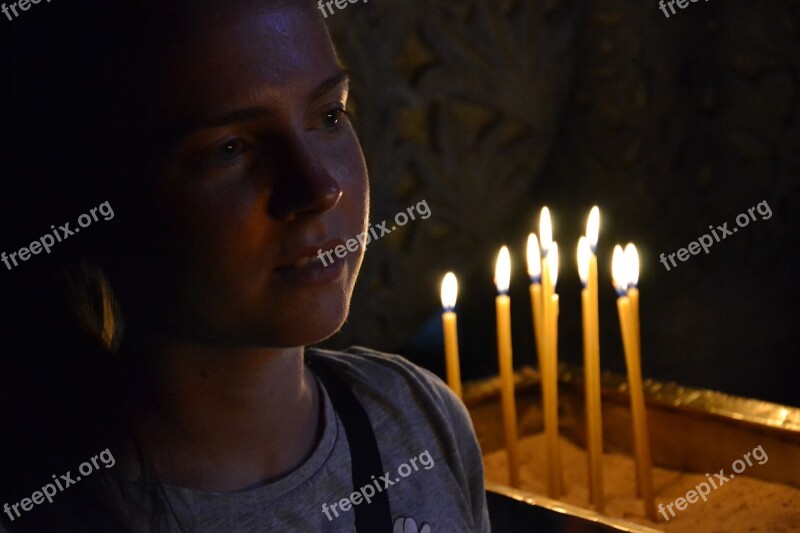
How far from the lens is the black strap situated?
0.91 metres

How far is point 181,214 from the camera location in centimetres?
74

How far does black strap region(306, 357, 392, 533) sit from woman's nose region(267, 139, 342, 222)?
0.94 feet

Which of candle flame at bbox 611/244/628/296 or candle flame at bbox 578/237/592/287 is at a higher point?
candle flame at bbox 578/237/592/287

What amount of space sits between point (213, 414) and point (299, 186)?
0.24 meters

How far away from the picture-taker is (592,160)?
72.2 inches

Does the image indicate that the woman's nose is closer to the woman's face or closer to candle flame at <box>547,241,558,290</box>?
the woman's face

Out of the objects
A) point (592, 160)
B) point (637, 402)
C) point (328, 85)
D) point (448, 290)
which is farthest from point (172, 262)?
point (592, 160)

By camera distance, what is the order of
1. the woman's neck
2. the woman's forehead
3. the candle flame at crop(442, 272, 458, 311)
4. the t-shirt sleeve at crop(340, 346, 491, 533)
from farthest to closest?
the candle flame at crop(442, 272, 458, 311) < the t-shirt sleeve at crop(340, 346, 491, 533) < the woman's neck < the woman's forehead

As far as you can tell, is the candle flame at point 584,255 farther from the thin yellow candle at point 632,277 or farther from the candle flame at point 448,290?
the candle flame at point 448,290

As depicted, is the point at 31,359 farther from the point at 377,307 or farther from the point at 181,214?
the point at 377,307

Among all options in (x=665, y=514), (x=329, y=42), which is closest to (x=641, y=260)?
(x=665, y=514)

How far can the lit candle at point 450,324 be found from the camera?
130cm

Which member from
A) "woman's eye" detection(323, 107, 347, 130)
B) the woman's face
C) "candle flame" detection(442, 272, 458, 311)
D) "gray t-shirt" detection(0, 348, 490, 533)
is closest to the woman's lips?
the woman's face

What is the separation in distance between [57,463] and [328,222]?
30 cm
